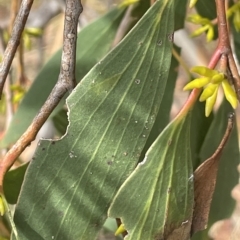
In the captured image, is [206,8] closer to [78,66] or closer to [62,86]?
[78,66]

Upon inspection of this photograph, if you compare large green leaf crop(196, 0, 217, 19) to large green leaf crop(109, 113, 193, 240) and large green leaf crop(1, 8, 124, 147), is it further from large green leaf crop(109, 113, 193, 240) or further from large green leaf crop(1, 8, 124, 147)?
Answer: large green leaf crop(109, 113, 193, 240)

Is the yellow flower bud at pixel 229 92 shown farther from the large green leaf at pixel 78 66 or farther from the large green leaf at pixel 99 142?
the large green leaf at pixel 78 66

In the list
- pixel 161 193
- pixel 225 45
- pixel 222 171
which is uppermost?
pixel 225 45

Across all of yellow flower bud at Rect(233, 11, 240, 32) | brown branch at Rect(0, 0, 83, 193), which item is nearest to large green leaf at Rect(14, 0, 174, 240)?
brown branch at Rect(0, 0, 83, 193)

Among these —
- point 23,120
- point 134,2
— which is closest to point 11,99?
point 23,120

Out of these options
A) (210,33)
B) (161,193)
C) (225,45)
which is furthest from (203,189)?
(210,33)

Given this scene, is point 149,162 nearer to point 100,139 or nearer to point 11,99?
point 100,139
